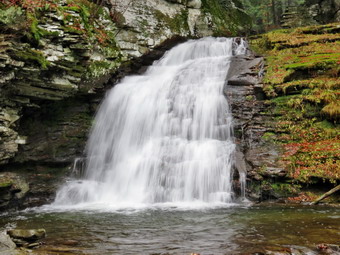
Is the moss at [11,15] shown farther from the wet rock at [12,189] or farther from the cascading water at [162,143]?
the wet rock at [12,189]

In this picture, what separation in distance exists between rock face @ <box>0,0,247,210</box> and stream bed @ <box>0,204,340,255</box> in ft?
9.91

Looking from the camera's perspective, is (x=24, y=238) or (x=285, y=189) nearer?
(x=24, y=238)

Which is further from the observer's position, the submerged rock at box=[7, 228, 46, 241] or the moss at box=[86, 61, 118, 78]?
the moss at box=[86, 61, 118, 78]

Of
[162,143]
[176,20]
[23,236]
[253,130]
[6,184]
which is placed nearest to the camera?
[23,236]

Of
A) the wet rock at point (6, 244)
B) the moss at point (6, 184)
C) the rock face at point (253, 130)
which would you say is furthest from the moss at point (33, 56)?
the rock face at point (253, 130)

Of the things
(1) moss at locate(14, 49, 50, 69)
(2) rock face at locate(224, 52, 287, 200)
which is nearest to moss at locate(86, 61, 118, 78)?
(1) moss at locate(14, 49, 50, 69)

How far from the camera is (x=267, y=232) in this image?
5898mm

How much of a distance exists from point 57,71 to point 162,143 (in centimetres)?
475

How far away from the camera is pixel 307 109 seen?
1110 centimetres

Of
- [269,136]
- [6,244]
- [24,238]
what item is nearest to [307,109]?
[269,136]

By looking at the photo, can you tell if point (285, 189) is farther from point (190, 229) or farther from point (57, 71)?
point (57, 71)

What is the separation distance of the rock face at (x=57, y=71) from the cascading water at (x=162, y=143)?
0.87 metres

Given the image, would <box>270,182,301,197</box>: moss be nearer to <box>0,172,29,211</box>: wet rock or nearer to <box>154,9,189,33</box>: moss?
<box>0,172,29,211</box>: wet rock

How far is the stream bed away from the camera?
16.9 ft
